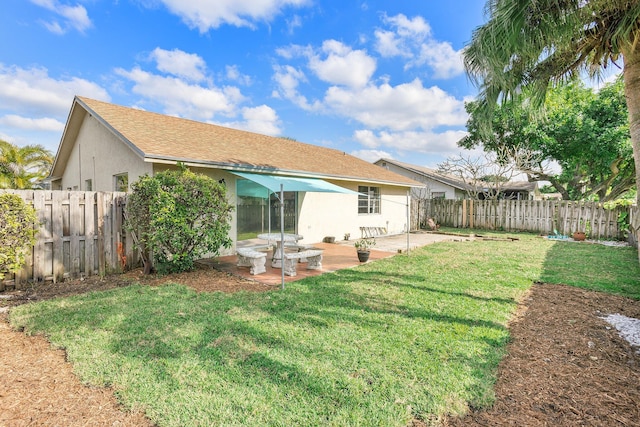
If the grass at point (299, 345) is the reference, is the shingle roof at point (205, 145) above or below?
above

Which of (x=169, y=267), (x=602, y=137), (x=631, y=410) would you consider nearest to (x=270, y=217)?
(x=169, y=267)

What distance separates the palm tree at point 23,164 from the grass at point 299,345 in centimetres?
2013

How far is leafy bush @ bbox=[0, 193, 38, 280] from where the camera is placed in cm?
588

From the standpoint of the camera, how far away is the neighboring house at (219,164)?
9.83 metres

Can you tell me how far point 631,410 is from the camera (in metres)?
Answer: 3.07

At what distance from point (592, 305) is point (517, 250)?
692cm

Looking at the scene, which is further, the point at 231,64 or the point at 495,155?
the point at 495,155

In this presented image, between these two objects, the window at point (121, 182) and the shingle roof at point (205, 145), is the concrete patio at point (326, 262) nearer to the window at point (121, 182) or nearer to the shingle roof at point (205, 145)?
the shingle roof at point (205, 145)

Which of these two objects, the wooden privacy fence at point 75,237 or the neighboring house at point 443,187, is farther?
the neighboring house at point 443,187

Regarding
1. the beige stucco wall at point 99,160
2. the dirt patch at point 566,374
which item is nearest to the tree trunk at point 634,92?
the dirt patch at point 566,374

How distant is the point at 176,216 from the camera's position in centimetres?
752

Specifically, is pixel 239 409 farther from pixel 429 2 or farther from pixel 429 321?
pixel 429 2

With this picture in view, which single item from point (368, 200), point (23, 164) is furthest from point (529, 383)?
point (23, 164)

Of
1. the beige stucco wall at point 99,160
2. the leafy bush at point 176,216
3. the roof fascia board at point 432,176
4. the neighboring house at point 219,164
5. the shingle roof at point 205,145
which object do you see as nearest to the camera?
the leafy bush at point 176,216
